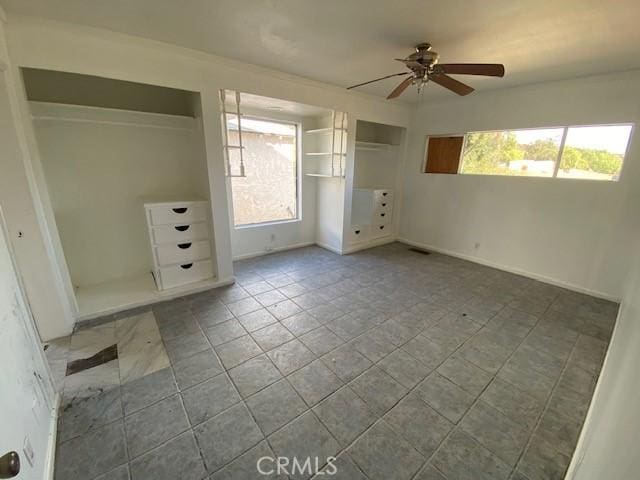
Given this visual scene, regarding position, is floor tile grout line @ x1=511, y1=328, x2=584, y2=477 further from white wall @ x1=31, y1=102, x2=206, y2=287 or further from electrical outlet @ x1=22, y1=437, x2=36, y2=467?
white wall @ x1=31, y1=102, x2=206, y2=287

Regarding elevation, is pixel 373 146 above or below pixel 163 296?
above

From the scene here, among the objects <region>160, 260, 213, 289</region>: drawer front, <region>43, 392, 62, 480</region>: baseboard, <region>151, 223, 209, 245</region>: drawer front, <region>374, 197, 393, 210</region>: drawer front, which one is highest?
<region>374, 197, 393, 210</region>: drawer front

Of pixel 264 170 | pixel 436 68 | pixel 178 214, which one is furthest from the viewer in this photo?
pixel 264 170

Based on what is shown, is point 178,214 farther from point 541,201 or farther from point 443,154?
point 541,201

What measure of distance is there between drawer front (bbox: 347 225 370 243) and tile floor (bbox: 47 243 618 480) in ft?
5.13

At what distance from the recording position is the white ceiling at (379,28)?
1722mm

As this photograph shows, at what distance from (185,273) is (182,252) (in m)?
0.26

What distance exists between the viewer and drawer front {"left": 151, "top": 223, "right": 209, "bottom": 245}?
2.76 metres

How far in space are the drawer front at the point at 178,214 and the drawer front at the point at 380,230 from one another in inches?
116

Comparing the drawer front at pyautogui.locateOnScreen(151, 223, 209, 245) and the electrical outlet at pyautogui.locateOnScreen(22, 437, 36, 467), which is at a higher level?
the drawer front at pyautogui.locateOnScreen(151, 223, 209, 245)

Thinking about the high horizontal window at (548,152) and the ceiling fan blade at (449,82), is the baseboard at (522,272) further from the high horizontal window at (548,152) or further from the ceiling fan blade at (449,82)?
the ceiling fan blade at (449,82)

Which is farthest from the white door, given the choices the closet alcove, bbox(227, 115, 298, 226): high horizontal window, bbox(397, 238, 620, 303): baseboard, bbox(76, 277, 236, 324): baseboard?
bbox(397, 238, 620, 303): baseboard

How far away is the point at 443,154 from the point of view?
14.2ft

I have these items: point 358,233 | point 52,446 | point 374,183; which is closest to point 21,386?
point 52,446
